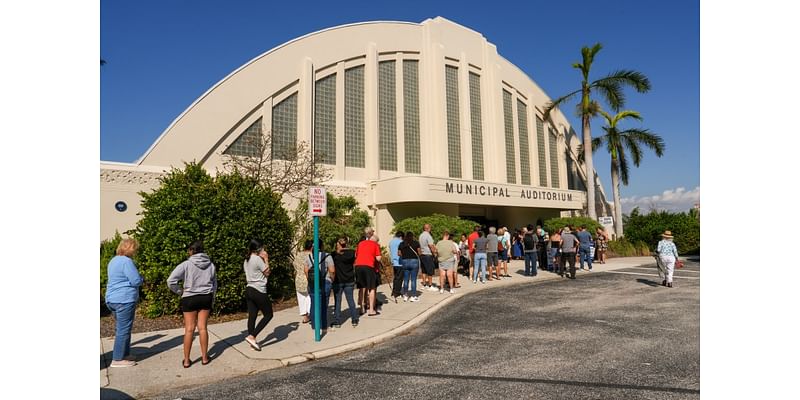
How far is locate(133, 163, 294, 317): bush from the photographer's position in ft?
30.7

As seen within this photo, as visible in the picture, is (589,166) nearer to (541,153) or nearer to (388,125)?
(541,153)

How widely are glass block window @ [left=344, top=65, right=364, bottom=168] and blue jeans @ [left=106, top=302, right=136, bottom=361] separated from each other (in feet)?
60.5

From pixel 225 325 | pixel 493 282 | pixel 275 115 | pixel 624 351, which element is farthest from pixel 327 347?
pixel 275 115

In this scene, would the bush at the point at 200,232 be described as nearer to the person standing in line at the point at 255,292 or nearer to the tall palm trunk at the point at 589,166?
the person standing in line at the point at 255,292

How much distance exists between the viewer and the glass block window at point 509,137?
31422 mm

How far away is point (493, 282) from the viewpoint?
14.2m

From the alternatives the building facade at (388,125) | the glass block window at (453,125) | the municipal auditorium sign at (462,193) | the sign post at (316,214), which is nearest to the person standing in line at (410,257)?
the sign post at (316,214)

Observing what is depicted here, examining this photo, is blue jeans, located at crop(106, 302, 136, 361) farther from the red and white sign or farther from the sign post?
the red and white sign

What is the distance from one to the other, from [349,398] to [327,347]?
2181 millimetres

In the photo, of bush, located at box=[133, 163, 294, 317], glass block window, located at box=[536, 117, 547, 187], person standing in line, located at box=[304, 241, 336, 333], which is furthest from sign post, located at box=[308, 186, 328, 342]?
glass block window, located at box=[536, 117, 547, 187]

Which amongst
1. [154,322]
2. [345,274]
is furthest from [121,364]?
[345,274]

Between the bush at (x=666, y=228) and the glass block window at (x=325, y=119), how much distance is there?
19265 millimetres

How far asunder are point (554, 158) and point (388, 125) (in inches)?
633

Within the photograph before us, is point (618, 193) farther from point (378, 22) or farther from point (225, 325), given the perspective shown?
point (225, 325)
